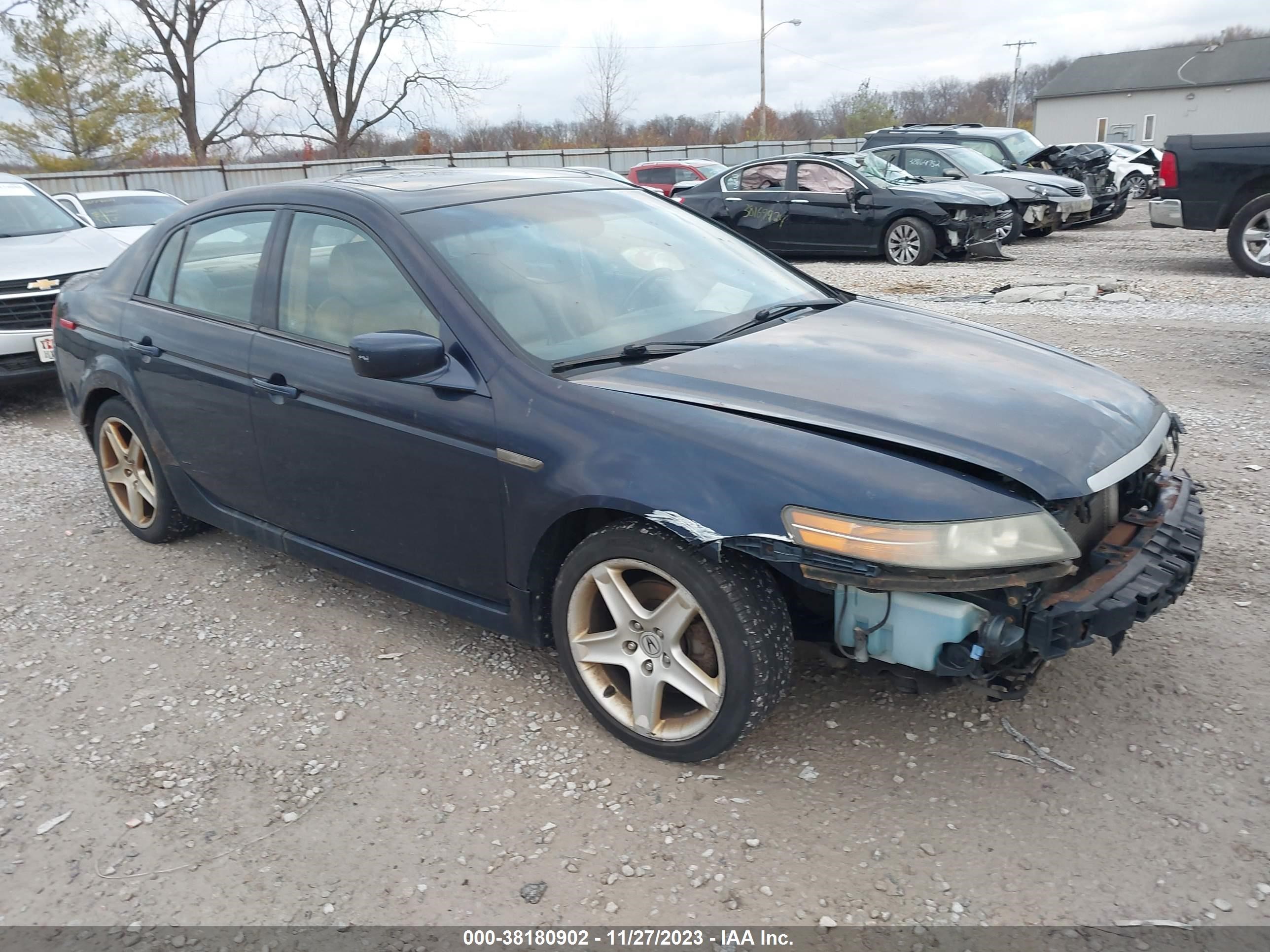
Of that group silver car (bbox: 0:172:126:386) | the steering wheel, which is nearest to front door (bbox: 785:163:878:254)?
silver car (bbox: 0:172:126:386)

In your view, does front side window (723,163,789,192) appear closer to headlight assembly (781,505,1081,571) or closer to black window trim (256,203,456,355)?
black window trim (256,203,456,355)

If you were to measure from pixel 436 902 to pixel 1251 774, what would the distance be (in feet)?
7.26

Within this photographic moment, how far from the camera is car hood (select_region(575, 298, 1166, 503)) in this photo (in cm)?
252

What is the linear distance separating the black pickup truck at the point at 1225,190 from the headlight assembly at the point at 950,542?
918 cm

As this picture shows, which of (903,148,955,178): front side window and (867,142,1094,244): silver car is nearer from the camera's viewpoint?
(867,142,1094,244): silver car

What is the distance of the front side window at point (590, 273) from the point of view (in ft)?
10.2

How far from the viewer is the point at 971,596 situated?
244 cm

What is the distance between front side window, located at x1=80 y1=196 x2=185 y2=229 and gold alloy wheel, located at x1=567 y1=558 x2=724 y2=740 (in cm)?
975

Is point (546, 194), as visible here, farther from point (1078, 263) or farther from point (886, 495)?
point (1078, 263)

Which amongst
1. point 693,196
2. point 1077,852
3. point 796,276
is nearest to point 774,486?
point 1077,852

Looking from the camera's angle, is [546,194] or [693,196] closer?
[546,194]

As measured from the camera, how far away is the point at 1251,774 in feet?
8.79

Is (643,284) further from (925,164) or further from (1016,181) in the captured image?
(925,164)

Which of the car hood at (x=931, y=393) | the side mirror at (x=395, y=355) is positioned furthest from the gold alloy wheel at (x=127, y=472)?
the car hood at (x=931, y=393)
